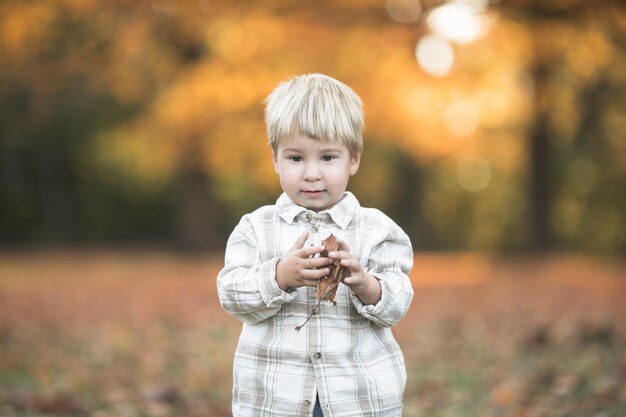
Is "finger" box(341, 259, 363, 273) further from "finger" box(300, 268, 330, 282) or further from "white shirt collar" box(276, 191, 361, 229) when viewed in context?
"white shirt collar" box(276, 191, 361, 229)

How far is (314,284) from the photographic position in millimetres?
2506

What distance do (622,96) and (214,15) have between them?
7.49 m

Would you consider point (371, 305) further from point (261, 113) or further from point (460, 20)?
point (261, 113)

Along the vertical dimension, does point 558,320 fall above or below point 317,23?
below

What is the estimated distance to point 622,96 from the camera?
13.5 m

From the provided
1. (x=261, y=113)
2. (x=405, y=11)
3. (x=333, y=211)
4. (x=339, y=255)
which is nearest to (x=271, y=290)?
(x=339, y=255)

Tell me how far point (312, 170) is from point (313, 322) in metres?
0.51

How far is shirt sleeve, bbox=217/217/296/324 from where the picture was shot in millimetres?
2547

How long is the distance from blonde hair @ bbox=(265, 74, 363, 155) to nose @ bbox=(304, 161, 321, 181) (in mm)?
90

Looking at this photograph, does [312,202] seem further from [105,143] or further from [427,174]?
[427,174]

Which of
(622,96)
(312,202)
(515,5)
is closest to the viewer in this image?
(312,202)

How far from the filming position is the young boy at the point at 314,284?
102 inches

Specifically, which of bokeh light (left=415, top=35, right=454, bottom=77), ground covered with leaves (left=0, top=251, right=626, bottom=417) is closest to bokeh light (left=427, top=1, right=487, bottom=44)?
bokeh light (left=415, top=35, right=454, bottom=77)

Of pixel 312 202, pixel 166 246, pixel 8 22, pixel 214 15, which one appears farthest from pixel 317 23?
pixel 166 246
